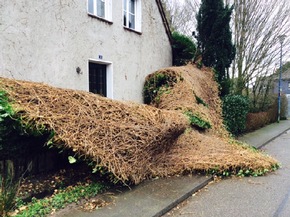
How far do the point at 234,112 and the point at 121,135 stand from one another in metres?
7.85

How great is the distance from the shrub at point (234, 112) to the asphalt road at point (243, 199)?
5.09 metres

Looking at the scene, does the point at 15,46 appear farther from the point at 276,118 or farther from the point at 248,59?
the point at 276,118

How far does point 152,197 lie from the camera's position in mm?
4309

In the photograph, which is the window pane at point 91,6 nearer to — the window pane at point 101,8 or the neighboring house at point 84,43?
the neighboring house at point 84,43

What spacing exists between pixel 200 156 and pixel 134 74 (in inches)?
200

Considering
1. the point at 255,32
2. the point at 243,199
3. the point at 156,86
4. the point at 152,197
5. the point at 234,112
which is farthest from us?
the point at 255,32

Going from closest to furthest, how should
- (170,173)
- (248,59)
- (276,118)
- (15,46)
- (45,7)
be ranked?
(170,173), (15,46), (45,7), (248,59), (276,118)

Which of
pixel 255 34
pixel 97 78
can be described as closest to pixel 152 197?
pixel 97 78

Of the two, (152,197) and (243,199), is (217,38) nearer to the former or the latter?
(243,199)

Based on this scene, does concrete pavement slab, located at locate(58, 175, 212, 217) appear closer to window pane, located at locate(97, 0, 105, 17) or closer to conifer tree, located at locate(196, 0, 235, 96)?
window pane, located at locate(97, 0, 105, 17)

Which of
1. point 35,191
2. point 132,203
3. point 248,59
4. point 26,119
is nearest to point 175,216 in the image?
point 132,203

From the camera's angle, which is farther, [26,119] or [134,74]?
[134,74]

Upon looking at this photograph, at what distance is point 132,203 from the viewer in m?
4.06

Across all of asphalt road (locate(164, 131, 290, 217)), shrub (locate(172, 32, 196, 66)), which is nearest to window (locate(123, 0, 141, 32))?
shrub (locate(172, 32, 196, 66))
